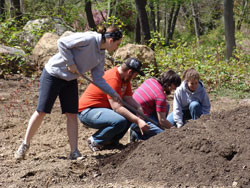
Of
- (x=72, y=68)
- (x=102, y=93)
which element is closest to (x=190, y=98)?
(x=102, y=93)

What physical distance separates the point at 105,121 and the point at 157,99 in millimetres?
731

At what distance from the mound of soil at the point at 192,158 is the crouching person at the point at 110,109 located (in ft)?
1.76

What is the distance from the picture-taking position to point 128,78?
439 cm

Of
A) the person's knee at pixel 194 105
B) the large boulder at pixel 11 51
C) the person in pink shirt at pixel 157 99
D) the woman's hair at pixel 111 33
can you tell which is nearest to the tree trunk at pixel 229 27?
the large boulder at pixel 11 51

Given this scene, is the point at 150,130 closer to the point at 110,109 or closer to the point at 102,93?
the point at 110,109

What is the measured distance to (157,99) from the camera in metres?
4.55

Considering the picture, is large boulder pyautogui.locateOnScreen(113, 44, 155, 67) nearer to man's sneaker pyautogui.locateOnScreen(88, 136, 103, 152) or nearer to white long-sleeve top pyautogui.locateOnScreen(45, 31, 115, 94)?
man's sneaker pyautogui.locateOnScreen(88, 136, 103, 152)

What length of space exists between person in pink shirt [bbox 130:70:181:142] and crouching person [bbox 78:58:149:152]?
0.68ft

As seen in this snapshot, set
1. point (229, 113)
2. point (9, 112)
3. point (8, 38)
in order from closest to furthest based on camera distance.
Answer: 1. point (229, 113)
2. point (9, 112)
3. point (8, 38)

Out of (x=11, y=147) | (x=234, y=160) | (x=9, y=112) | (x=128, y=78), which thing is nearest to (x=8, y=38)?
(x=9, y=112)

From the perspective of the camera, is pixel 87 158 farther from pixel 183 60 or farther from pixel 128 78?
pixel 183 60

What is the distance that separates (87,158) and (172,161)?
104 cm

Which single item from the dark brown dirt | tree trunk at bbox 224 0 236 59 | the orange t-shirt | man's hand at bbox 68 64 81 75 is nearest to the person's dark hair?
the orange t-shirt

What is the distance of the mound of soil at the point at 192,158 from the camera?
9.84ft
